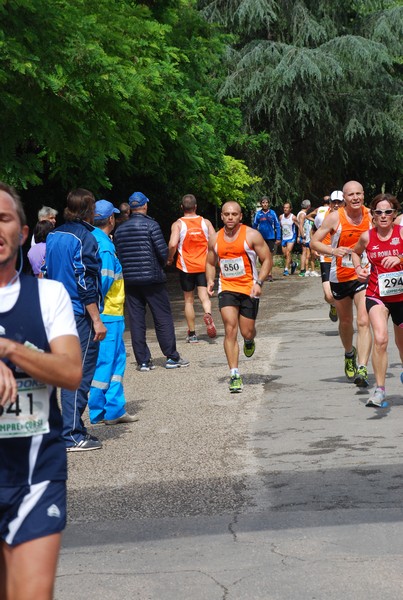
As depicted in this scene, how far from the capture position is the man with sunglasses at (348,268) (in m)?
11.1

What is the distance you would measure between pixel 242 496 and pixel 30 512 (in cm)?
345

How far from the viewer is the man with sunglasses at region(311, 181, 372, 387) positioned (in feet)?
36.6

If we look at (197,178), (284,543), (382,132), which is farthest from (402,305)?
(382,132)

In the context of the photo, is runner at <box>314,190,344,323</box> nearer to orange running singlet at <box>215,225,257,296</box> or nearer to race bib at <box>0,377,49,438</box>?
orange running singlet at <box>215,225,257,296</box>

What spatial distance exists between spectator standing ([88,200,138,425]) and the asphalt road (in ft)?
0.66

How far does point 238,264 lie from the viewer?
→ 11.3 metres

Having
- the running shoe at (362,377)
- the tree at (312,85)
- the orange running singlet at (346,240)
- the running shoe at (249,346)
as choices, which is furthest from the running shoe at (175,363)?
the tree at (312,85)

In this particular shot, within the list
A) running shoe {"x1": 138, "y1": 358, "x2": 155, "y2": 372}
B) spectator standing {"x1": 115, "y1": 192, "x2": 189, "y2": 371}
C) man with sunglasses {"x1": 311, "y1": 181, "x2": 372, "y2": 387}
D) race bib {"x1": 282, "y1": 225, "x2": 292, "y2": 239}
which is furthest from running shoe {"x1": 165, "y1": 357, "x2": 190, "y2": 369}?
race bib {"x1": 282, "y1": 225, "x2": 292, "y2": 239}

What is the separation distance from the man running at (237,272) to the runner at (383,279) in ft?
5.04

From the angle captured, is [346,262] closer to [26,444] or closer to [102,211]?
[102,211]

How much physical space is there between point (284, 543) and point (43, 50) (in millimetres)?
10245

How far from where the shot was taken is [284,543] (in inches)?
227

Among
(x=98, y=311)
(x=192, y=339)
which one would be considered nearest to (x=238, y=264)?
(x=98, y=311)

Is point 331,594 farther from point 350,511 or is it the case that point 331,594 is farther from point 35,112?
point 35,112
